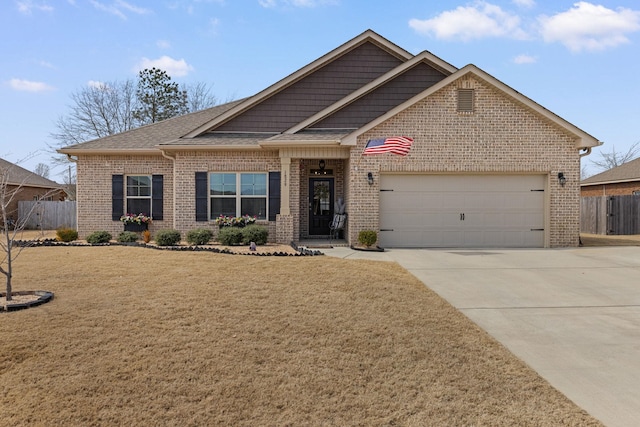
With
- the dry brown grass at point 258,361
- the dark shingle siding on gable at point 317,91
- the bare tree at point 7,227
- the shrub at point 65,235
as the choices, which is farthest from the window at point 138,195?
the dry brown grass at point 258,361

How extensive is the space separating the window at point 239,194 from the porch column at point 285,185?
32.1 inches

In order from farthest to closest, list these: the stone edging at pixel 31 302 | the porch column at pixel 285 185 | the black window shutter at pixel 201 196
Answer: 1. the black window shutter at pixel 201 196
2. the porch column at pixel 285 185
3. the stone edging at pixel 31 302

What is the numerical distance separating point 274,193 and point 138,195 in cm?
514

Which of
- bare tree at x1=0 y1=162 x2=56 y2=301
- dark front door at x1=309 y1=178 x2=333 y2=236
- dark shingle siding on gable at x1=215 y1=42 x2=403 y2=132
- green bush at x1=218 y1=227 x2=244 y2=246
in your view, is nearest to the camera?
bare tree at x1=0 y1=162 x2=56 y2=301

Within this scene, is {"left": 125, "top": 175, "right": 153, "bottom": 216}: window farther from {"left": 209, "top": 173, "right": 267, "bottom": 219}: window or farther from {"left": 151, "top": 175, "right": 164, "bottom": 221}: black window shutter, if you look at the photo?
{"left": 209, "top": 173, "right": 267, "bottom": 219}: window

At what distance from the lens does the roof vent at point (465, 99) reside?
12.9 metres

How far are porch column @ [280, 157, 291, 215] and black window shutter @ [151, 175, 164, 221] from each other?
4.56 metres

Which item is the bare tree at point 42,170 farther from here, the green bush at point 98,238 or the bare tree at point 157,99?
the green bush at point 98,238

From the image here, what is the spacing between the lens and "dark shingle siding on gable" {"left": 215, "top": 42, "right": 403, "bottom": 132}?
15336 millimetres

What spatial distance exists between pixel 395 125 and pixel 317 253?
4.61 m

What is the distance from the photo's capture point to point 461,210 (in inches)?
520

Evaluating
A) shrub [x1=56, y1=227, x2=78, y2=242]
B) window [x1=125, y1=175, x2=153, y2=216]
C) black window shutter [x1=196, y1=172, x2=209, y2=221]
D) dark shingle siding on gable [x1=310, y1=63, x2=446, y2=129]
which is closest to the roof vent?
dark shingle siding on gable [x1=310, y1=63, x2=446, y2=129]

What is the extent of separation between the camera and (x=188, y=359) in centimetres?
426

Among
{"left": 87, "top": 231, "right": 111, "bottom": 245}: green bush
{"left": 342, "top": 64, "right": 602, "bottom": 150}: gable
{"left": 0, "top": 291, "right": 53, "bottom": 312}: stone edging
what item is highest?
{"left": 342, "top": 64, "right": 602, "bottom": 150}: gable
